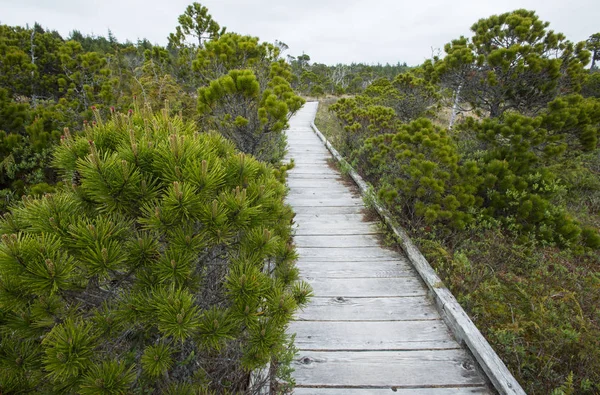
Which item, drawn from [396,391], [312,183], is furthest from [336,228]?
[396,391]

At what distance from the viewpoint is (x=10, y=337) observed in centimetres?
104

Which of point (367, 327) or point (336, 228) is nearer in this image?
point (367, 327)

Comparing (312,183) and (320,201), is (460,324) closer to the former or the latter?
(320,201)

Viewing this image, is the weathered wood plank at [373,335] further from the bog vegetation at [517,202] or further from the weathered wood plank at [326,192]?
the weathered wood plank at [326,192]

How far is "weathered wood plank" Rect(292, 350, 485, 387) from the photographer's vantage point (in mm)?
1966

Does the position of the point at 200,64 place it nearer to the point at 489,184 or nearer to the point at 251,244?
the point at 251,244

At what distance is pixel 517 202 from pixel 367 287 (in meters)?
2.42

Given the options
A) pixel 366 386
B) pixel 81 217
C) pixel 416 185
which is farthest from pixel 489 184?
pixel 81 217

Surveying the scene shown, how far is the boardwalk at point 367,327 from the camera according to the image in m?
1.97

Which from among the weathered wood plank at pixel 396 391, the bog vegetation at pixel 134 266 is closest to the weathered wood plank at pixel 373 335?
the weathered wood plank at pixel 396 391

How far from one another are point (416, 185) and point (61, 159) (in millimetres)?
3540

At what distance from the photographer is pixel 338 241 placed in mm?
3668

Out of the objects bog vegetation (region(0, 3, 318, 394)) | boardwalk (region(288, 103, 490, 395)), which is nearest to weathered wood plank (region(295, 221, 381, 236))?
boardwalk (region(288, 103, 490, 395))

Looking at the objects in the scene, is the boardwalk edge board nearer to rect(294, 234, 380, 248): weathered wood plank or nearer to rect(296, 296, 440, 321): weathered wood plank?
rect(296, 296, 440, 321): weathered wood plank
